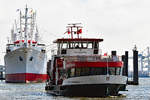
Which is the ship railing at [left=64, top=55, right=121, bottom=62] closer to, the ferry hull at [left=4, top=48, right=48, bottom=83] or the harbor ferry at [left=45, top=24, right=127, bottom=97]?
the harbor ferry at [left=45, top=24, right=127, bottom=97]

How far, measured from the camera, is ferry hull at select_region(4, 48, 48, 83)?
335 feet

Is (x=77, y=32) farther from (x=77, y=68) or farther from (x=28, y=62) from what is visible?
(x=28, y=62)

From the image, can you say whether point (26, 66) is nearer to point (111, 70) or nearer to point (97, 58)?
point (97, 58)

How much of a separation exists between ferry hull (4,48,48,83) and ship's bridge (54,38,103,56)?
5226 centimetres

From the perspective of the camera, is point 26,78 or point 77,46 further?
point 26,78

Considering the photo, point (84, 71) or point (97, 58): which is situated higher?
point (97, 58)

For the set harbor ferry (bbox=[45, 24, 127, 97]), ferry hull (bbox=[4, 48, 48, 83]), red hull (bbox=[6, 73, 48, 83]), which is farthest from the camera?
ferry hull (bbox=[4, 48, 48, 83])

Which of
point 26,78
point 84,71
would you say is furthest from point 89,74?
point 26,78

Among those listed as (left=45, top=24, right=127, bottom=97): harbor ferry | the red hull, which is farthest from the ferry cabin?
the red hull

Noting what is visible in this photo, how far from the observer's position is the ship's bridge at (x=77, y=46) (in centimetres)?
4759

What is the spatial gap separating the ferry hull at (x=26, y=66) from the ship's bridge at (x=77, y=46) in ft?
171

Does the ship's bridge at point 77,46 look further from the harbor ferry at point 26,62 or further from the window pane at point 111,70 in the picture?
the harbor ferry at point 26,62

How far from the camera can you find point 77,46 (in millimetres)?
47938

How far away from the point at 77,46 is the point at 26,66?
2195 inches
